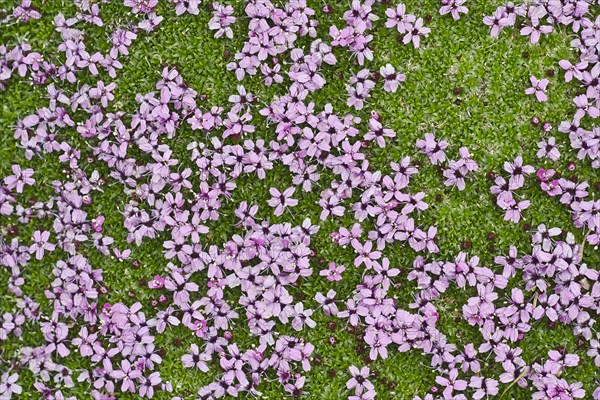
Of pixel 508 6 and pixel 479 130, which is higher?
A: pixel 508 6

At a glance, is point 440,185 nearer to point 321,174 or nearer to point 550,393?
point 321,174

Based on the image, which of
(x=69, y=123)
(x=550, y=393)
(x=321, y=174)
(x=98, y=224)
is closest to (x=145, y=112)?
(x=69, y=123)

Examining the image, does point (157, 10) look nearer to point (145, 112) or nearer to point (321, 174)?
point (145, 112)

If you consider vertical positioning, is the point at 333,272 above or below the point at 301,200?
below

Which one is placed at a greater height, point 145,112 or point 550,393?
point 145,112

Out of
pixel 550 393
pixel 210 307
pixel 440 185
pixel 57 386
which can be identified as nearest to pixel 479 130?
pixel 440 185

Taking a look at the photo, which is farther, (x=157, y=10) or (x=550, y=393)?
(x=157, y=10)

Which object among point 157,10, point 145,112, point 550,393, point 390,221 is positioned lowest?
point 550,393
